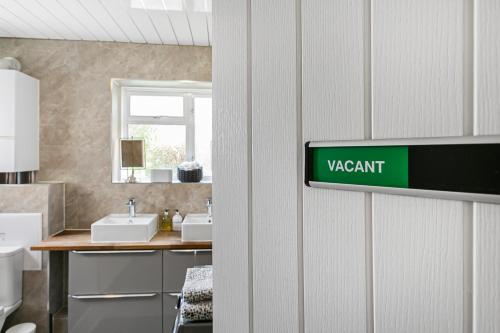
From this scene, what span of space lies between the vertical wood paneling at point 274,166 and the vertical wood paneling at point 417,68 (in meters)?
0.13

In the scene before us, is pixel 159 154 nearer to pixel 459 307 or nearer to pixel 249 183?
pixel 249 183

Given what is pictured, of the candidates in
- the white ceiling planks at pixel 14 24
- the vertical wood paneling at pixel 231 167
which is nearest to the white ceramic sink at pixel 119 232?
the white ceiling planks at pixel 14 24

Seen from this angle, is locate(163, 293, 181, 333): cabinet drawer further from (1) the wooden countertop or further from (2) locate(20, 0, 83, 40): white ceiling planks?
(2) locate(20, 0, 83, 40): white ceiling planks

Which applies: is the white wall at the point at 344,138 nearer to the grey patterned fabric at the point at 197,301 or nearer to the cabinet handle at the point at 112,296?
the grey patterned fabric at the point at 197,301

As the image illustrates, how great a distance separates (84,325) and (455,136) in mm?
2771

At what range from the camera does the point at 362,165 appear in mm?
401

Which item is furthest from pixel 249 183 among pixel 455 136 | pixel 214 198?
pixel 455 136

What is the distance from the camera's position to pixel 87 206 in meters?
2.88

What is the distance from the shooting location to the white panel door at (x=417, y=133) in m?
0.33

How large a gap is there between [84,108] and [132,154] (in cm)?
56

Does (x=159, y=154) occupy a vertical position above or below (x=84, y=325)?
above

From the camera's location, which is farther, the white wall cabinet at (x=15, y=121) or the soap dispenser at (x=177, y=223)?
the soap dispenser at (x=177, y=223)

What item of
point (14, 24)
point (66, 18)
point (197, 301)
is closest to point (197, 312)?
point (197, 301)

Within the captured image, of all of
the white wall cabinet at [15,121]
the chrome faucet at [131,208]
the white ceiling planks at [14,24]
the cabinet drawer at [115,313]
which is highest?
the white ceiling planks at [14,24]
